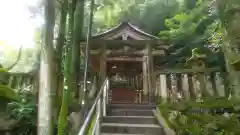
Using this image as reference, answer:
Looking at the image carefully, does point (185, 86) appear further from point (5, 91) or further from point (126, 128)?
point (5, 91)

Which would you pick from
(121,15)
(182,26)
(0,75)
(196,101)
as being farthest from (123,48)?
(121,15)

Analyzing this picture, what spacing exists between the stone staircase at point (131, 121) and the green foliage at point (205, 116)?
1.40 feet

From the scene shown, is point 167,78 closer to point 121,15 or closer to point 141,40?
point 141,40

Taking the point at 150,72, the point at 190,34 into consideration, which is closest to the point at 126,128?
the point at 150,72

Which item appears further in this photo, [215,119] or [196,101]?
[196,101]

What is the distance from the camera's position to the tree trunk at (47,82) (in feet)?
12.0

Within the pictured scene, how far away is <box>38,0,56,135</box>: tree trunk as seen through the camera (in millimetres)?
3658

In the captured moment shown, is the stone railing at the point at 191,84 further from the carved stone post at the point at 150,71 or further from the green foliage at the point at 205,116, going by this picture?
the carved stone post at the point at 150,71

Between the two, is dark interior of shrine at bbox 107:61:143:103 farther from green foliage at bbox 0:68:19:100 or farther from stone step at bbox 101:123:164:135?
green foliage at bbox 0:68:19:100

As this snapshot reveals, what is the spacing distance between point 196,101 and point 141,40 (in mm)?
4395

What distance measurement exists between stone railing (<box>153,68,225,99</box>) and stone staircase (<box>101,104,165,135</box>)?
2.86 ft

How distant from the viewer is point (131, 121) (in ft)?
20.9

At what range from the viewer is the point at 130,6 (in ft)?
56.7

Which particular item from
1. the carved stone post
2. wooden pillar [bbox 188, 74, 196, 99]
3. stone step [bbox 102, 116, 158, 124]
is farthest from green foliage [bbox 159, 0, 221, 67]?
stone step [bbox 102, 116, 158, 124]
